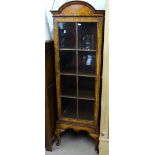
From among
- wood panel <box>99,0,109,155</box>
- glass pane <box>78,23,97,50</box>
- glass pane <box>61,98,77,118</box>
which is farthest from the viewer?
glass pane <box>61,98,77,118</box>

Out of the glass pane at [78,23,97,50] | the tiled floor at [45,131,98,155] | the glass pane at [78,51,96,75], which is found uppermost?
the glass pane at [78,23,97,50]

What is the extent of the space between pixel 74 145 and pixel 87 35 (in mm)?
1200

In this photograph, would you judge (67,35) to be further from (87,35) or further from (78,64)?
(78,64)

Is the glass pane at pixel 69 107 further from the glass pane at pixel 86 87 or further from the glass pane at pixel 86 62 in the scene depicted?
the glass pane at pixel 86 62

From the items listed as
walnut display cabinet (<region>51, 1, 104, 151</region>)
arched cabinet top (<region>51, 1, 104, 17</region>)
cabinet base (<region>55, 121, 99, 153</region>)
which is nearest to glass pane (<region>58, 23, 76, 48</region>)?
walnut display cabinet (<region>51, 1, 104, 151</region>)

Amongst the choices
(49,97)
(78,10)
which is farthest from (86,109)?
(78,10)

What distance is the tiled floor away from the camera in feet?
6.63

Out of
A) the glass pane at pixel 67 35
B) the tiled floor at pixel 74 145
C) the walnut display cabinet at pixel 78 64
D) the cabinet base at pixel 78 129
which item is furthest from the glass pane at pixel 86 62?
the tiled floor at pixel 74 145

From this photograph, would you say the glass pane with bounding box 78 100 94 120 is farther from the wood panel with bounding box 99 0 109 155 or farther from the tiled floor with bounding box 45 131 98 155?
the tiled floor with bounding box 45 131 98 155

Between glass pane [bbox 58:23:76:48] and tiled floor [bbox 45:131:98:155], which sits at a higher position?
glass pane [bbox 58:23:76:48]

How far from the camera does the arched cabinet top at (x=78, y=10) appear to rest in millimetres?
1771
